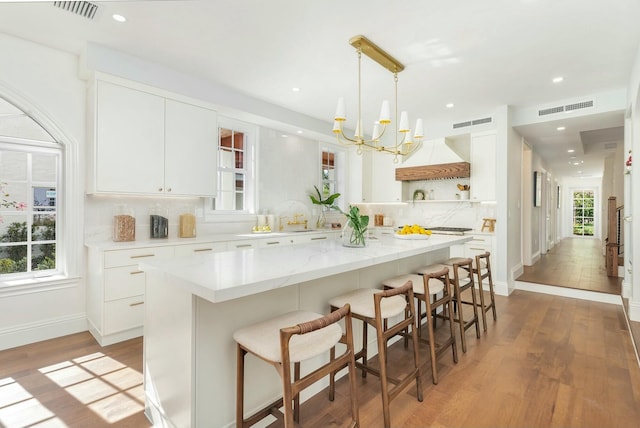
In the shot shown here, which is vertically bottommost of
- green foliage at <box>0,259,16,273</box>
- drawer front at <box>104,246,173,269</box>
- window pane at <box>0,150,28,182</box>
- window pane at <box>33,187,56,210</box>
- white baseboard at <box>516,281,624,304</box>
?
white baseboard at <box>516,281,624,304</box>

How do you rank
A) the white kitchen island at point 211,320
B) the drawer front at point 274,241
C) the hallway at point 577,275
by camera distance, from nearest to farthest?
the white kitchen island at point 211,320
the drawer front at point 274,241
the hallway at point 577,275

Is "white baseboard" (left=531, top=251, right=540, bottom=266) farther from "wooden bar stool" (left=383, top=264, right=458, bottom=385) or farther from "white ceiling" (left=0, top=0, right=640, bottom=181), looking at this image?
"wooden bar stool" (left=383, top=264, right=458, bottom=385)

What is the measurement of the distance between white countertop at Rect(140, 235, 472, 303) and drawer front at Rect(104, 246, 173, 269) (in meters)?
1.31

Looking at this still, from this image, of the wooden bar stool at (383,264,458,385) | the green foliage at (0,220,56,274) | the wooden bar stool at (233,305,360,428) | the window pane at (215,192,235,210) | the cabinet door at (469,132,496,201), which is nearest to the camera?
the wooden bar stool at (233,305,360,428)

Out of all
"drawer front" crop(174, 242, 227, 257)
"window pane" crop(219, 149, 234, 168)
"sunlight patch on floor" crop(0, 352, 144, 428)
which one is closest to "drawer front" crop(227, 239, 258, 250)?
"drawer front" crop(174, 242, 227, 257)

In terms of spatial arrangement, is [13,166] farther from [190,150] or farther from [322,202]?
[322,202]

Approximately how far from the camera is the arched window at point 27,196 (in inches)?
115

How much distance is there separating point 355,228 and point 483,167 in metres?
3.43

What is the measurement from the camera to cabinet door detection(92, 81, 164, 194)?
307 cm

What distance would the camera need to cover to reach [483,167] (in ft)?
16.5

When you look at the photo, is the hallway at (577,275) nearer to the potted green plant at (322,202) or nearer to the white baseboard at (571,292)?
the white baseboard at (571,292)

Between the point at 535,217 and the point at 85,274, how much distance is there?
8398 mm

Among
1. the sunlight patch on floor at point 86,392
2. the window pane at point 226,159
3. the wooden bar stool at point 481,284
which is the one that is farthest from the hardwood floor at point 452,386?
the window pane at point 226,159

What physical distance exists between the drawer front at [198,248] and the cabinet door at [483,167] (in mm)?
3998
